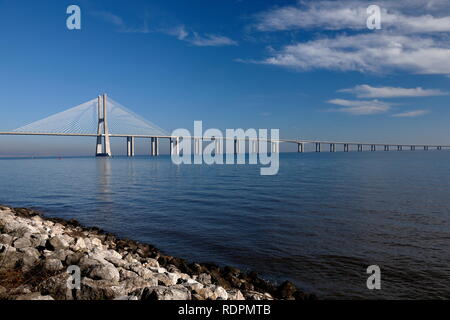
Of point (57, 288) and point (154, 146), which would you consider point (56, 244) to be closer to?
point (57, 288)

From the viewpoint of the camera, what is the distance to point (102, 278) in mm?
5395

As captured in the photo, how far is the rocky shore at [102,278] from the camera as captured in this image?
15.4 feet

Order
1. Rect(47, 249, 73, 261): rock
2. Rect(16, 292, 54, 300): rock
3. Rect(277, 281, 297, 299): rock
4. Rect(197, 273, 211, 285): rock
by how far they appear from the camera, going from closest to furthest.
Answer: Rect(16, 292, 54, 300): rock, Rect(47, 249, 73, 261): rock, Rect(197, 273, 211, 285): rock, Rect(277, 281, 297, 299): rock

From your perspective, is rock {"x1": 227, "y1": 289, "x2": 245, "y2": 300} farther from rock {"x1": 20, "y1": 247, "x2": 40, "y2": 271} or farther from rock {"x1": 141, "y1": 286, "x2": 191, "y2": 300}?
rock {"x1": 20, "y1": 247, "x2": 40, "y2": 271}

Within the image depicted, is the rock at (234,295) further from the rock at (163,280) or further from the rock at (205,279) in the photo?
the rock at (163,280)

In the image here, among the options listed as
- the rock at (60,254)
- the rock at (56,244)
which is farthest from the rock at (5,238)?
the rock at (60,254)

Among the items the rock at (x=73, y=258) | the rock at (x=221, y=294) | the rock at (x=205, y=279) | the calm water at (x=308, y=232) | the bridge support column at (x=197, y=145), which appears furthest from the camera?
the bridge support column at (x=197, y=145)

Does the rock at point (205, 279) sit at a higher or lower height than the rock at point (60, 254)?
lower

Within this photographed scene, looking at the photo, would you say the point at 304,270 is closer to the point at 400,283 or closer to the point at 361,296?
the point at 361,296

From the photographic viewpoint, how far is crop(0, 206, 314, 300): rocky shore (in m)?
4.69

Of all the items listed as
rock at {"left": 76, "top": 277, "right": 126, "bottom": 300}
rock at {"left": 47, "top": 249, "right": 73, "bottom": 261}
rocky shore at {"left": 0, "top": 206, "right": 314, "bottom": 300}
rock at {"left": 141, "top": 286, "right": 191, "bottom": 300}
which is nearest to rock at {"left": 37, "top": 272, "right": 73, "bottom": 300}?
rocky shore at {"left": 0, "top": 206, "right": 314, "bottom": 300}

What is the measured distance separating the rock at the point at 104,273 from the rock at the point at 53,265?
0.80 m

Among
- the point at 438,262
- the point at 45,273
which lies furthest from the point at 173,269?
the point at 438,262

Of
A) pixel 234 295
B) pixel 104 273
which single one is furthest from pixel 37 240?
pixel 234 295
